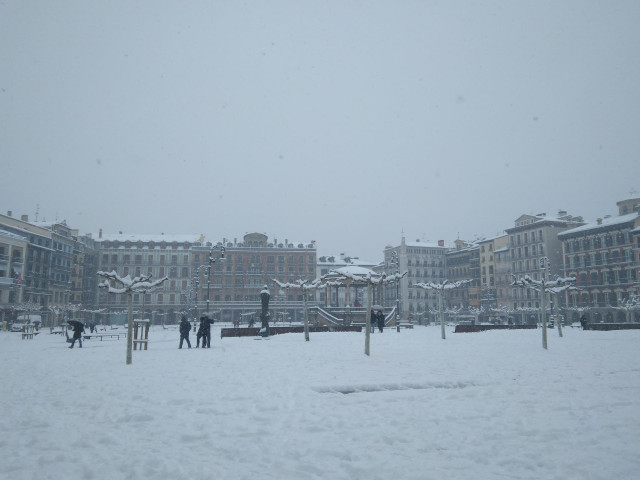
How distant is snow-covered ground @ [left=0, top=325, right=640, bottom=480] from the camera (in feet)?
17.0

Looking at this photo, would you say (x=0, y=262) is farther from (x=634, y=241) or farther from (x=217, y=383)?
(x=634, y=241)

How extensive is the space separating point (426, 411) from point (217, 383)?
493cm

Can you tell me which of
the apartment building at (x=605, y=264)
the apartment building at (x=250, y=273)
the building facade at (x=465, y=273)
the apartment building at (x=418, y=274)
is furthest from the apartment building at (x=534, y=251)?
the apartment building at (x=250, y=273)

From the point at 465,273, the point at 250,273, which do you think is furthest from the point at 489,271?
the point at 250,273

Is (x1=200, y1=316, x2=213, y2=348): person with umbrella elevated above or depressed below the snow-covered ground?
above

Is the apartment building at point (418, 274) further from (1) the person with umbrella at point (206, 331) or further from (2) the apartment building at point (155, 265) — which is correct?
(1) the person with umbrella at point (206, 331)

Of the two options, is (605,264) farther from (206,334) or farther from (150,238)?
(150,238)

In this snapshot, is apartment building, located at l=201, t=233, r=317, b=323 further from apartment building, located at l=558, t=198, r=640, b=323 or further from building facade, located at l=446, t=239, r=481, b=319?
apartment building, located at l=558, t=198, r=640, b=323

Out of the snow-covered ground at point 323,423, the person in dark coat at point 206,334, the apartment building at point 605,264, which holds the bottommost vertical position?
the snow-covered ground at point 323,423

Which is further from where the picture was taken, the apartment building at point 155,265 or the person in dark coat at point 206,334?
the apartment building at point 155,265

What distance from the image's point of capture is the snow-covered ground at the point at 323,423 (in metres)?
5.17

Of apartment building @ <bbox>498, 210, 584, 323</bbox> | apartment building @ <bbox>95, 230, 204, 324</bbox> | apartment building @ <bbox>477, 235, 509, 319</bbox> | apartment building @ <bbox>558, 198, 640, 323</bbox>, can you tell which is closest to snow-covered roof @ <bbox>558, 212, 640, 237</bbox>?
Answer: apartment building @ <bbox>558, 198, 640, 323</bbox>

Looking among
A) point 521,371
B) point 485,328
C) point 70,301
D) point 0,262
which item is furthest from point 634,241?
point 70,301

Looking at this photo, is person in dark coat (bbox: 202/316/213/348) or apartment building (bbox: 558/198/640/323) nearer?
person in dark coat (bbox: 202/316/213/348)
